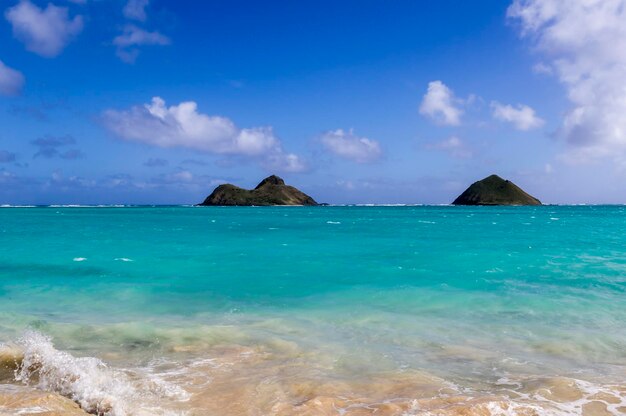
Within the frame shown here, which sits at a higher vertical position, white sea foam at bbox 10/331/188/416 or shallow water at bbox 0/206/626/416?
white sea foam at bbox 10/331/188/416

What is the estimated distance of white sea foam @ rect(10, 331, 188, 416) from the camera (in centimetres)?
745

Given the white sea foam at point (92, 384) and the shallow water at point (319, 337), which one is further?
the shallow water at point (319, 337)

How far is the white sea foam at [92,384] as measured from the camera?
24.4 ft

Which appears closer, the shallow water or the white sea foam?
the white sea foam

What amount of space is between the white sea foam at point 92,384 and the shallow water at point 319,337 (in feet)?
0.12

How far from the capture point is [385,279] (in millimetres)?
22922

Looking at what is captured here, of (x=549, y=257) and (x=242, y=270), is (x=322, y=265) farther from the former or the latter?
(x=549, y=257)

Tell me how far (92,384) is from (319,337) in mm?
6160

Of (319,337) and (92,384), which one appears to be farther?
(319,337)

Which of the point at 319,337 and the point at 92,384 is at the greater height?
the point at 92,384

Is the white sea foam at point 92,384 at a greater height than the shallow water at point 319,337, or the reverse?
the white sea foam at point 92,384

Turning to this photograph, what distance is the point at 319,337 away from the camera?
1259 centimetres

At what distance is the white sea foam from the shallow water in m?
0.04

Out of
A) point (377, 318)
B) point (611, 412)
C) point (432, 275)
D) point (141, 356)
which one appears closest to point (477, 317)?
point (377, 318)
